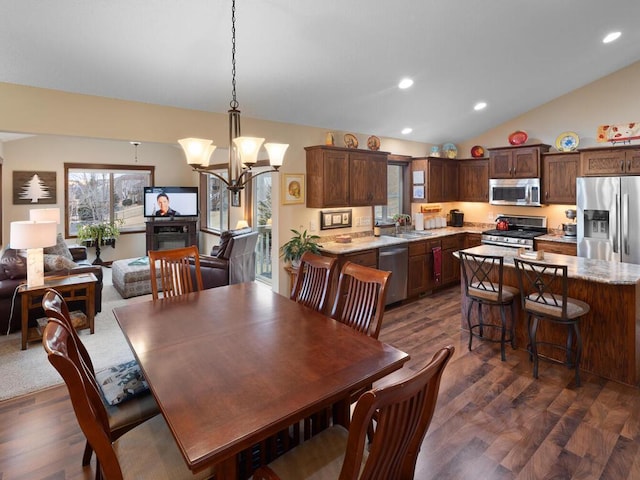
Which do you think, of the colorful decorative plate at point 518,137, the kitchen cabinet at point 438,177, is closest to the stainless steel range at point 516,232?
the kitchen cabinet at point 438,177

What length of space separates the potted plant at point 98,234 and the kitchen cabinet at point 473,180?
6956 millimetres

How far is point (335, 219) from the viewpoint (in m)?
5.25

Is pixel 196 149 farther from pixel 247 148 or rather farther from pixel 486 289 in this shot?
pixel 486 289

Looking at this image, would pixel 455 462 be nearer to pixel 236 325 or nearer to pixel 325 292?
pixel 325 292

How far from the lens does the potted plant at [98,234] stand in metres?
7.17

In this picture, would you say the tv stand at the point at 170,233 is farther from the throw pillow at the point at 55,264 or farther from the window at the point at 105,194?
the throw pillow at the point at 55,264

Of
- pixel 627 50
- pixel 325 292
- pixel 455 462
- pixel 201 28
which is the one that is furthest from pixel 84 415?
pixel 627 50

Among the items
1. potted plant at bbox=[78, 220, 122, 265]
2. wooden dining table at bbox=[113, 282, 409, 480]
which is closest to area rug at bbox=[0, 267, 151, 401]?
wooden dining table at bbox=[113, 282, 409, 480]

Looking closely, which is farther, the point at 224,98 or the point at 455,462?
the point at 224,98

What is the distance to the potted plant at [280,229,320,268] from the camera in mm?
4539

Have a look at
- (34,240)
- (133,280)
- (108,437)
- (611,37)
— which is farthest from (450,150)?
(108,437)

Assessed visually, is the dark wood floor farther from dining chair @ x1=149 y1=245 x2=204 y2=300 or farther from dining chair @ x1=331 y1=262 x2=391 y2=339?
dining chair @ x1=149 y1=245 x2=204 y2=300

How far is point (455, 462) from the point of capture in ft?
7.08

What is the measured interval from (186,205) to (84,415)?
24.4 feet
